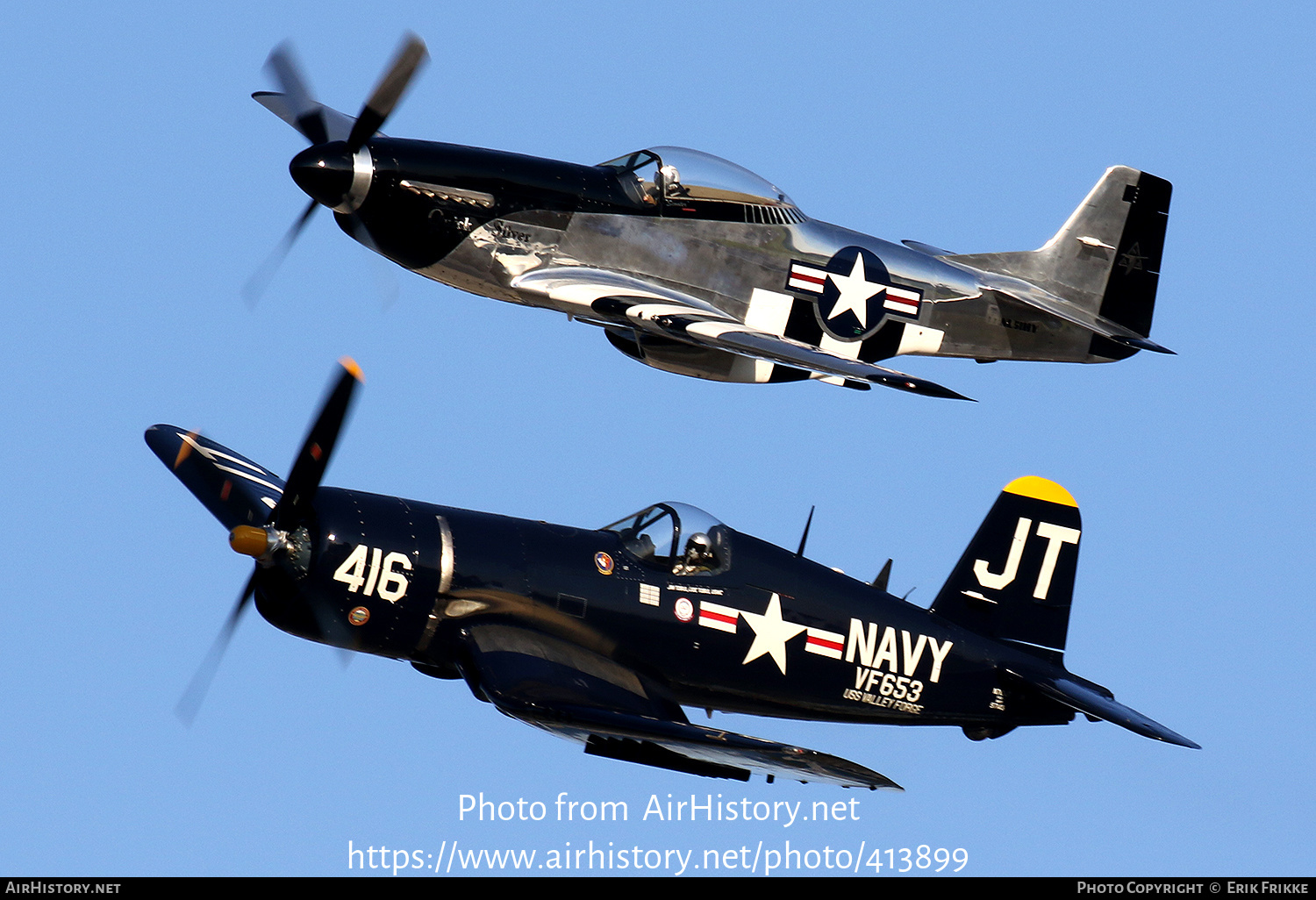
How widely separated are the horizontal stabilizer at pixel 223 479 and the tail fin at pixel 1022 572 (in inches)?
Answer: 252

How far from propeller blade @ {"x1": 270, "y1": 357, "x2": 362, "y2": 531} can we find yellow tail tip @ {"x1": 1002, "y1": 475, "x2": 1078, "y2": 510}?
7.05 meters

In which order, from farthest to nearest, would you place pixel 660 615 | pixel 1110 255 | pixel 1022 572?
pixel 1110 255 → pixel 1022 572 → pixel 660 615

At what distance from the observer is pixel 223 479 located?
20.5 m

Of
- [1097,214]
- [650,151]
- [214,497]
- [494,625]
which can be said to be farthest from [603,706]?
[1097,214]

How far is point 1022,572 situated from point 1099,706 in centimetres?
170

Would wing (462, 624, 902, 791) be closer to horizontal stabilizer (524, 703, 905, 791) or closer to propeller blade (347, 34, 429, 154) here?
horizontal stabilizer (524, 703, 905, 791)

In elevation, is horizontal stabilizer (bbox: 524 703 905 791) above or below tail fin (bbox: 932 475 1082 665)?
below

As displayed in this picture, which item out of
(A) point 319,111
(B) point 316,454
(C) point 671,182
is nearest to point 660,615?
(B) point 316,454

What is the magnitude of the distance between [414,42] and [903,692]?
25.0 feet

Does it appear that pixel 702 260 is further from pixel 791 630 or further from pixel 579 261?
pixel 791 630

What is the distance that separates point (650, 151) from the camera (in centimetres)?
2238

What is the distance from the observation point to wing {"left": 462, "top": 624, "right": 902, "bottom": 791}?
16.7 meters

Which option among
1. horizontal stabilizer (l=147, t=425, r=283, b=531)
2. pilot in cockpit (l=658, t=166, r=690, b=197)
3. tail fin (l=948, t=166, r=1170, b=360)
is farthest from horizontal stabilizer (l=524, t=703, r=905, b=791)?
tail fin (l=948, t=166, r=1170, b=360)

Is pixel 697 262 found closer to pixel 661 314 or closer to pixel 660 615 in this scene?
pixel 661 314
